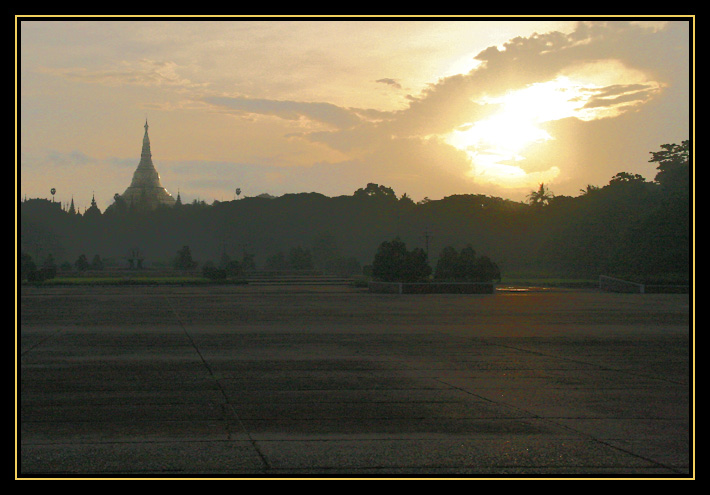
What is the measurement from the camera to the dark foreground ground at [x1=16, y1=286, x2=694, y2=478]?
6.90 m

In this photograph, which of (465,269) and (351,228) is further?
(351,228)

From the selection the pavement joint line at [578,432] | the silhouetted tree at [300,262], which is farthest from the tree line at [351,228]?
the pavement joint line at [578,432]

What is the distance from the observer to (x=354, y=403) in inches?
387

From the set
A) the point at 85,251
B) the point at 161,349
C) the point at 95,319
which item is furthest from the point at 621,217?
the point at 85,251

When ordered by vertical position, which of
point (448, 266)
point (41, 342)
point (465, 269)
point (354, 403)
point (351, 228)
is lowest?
point (41, 342)

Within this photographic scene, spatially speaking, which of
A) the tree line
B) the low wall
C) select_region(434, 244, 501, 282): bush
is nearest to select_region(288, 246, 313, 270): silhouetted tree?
the tree line

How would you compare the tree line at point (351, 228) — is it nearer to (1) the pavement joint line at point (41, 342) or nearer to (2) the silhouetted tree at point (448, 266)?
(2) the silhouetted tree at point (448, 266)

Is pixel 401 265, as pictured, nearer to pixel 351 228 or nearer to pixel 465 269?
pixel 465 269

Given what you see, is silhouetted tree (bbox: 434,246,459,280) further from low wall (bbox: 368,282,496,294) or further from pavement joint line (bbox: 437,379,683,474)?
pavement joint line (bbox: 437,379,683,474)

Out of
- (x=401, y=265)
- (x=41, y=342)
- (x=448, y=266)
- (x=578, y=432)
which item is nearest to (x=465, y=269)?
(x=448, y=266)

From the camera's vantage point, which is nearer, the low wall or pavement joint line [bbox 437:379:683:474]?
pavement joint line [bbox 437:379:683:474]

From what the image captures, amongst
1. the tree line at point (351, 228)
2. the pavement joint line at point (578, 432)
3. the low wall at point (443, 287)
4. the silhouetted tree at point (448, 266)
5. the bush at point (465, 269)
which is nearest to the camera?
the pavement joint line at point (578, 432)

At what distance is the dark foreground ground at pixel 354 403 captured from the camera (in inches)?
272

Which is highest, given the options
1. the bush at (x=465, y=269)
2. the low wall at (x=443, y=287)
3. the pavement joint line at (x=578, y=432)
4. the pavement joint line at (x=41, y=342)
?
the bush at (x=465, y=269)
